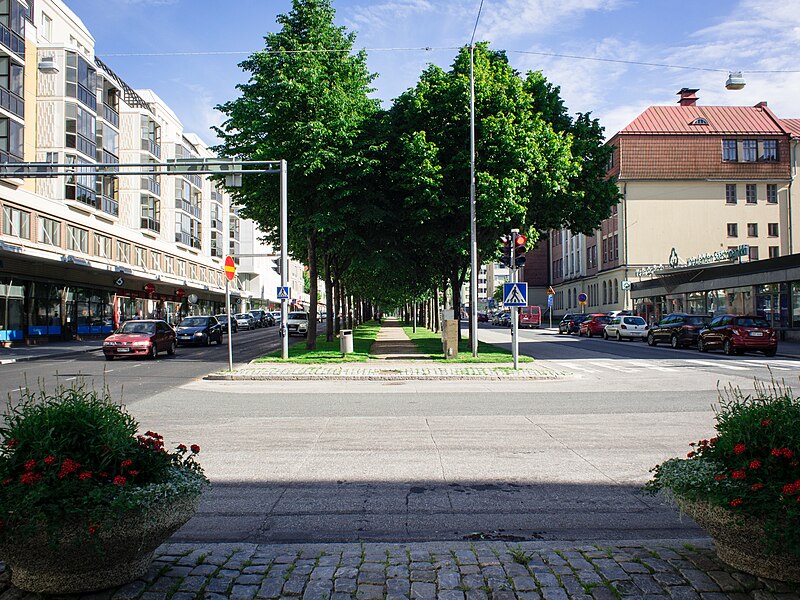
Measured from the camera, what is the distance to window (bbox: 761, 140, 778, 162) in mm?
63156

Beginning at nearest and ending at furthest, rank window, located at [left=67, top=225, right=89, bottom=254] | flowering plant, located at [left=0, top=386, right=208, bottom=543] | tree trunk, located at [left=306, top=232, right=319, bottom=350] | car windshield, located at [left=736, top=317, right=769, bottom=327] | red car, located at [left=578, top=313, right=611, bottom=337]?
flowering plant, located at [left=0, top=386, right=208, bottom=543], car windshield, located at [left=736, top=317, right=769, bottom=327], tree trunk, located at [left=306, top=232, right=319, bottom=350], window, located at [left=67, top=225, right=89, bottom=254], red car, located at [left=578, top=313, right=611, bottom=337]

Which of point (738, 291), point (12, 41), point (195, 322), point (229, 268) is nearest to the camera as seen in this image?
point (229, 268)

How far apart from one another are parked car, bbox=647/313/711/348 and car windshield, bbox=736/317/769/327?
413 cm

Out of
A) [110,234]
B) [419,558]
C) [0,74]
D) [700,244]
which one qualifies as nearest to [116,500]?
[419,558]

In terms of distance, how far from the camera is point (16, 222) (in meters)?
35.2

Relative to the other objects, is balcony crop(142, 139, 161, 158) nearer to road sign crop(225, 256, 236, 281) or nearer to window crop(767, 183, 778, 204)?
road sign crop(225, 256, 236, 281)

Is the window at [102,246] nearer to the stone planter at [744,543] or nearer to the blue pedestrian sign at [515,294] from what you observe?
the blue pedestrian sign at [515,294]

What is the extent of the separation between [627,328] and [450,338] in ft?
77.2

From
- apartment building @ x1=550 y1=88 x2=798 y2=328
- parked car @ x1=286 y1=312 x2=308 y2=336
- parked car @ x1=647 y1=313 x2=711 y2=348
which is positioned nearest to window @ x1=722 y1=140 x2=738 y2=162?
apartment building @ x1=550 y1=88 x2=798 y2=328

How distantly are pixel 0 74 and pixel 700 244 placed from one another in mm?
56808

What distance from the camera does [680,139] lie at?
6291cm

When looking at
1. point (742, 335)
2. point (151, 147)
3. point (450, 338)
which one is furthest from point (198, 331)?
point (151, 147)

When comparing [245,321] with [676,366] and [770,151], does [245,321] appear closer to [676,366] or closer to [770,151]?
[676,366]

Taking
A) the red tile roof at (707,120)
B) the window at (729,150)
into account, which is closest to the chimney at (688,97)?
the red tile roof at (707,120)
